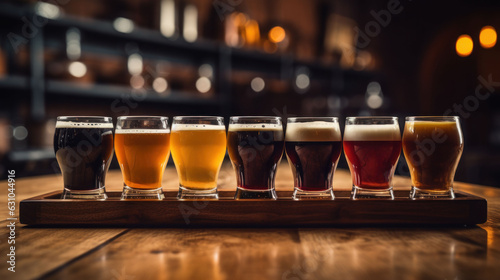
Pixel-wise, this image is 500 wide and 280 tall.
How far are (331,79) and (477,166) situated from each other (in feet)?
8.66

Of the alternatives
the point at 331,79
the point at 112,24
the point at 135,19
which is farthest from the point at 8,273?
the point at 331,79

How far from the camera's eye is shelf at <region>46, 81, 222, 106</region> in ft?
10.7

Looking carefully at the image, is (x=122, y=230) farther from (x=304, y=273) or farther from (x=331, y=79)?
(x=331, y=79)

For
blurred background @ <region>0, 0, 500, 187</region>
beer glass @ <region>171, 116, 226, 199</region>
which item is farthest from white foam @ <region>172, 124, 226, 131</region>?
blurred background @ <region>0, 0, 500, 187</region>

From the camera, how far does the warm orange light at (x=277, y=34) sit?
526 centimetres

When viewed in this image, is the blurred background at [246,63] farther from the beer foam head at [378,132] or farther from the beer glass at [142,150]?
the beer foam head at [378,132]

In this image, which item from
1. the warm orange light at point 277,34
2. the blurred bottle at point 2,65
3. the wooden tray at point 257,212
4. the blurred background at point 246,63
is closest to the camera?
the wooden tray at point 257,212

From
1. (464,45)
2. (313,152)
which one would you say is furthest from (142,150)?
(464,45)

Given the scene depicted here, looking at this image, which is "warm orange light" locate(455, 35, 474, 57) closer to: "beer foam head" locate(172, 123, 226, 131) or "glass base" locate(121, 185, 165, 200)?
"beer foam head" locate(172, 123, 226, 131)

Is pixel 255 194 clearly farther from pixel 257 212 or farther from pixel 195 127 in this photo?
pixel 195 127

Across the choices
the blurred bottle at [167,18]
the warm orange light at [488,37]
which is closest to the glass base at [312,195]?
the blurred bottle at [167,18]

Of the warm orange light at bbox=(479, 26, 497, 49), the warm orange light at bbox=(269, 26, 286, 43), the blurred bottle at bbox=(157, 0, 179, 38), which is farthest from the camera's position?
the warm orange light at bbox=(479, 26, 497, 49)

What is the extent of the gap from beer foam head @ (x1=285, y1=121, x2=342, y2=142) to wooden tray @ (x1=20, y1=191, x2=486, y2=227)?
0.62 feet

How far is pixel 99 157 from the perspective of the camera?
1.05 m
